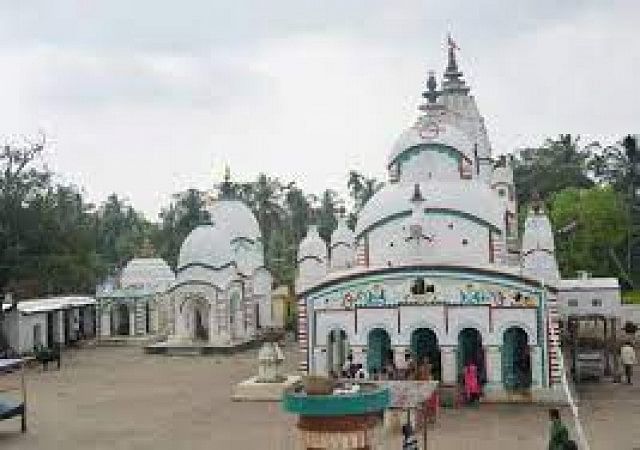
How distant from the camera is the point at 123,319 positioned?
47969 millimetres

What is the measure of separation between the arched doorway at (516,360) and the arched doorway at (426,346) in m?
1.90

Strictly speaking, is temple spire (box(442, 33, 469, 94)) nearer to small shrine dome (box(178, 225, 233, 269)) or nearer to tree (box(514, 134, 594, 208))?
small shrine dome (box(178, 225, 233, 269))

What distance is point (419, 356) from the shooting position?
1017 inches

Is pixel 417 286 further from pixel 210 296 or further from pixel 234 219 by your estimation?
pixel 234 219

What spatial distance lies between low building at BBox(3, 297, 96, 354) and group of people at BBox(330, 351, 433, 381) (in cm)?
1897

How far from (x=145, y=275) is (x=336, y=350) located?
75.5 feet

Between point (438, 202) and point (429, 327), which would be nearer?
point (429, 327)

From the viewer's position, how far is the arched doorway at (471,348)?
25145 millimetres

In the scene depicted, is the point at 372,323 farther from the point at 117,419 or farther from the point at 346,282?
the point at 117,419

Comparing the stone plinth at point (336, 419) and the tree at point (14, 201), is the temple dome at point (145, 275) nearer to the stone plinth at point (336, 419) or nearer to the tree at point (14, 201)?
the tree at point (14, 201)

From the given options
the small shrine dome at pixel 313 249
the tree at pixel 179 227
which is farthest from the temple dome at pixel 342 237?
the tree at pixel 179 227

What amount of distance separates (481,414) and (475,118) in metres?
14.0

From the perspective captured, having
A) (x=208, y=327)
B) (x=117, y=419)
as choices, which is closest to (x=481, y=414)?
(x=117, y=419)

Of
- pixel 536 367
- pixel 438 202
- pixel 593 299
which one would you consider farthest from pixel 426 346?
pixel 593 299
